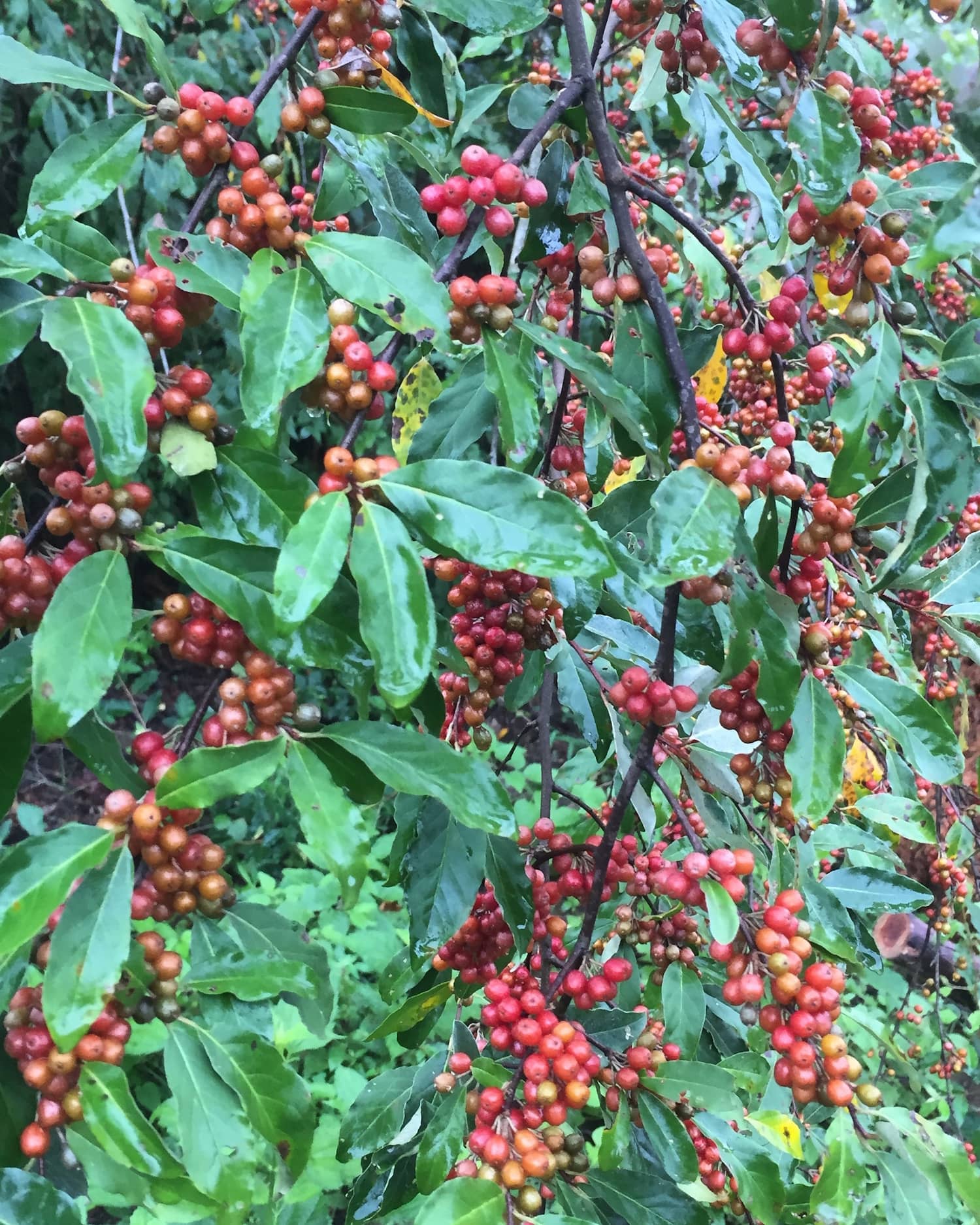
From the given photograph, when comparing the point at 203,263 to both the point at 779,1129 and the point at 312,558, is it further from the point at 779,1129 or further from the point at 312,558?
the point at 779,1129

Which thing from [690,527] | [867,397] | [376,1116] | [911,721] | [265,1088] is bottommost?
[376,1116]

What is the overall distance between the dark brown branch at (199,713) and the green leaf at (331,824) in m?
0.10

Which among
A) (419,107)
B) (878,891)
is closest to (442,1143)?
(878,891)

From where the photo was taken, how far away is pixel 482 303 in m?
0.75

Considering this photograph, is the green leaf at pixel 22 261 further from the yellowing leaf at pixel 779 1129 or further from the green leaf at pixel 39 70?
the yellowing leaf at pixel 779 1129

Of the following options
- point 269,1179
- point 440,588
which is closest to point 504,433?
point 269,1179

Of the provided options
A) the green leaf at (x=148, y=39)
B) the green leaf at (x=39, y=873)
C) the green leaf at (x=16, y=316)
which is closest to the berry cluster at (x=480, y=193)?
the green leaf at (x=148, y=39)

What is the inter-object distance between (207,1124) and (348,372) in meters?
0.58

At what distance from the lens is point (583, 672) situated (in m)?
1.30

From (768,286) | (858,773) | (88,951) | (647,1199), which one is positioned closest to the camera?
(88,951)

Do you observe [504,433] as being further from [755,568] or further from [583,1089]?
[583,1089]

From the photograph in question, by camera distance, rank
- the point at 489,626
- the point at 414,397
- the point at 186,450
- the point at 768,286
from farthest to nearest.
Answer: the point at 768,286 → the point at 414,397 → the point at 489,626 → the point at 186,450

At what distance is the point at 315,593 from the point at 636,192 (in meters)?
0.55

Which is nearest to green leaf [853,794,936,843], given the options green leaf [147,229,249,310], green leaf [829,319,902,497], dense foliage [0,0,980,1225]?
dense foliage [0,0,980,1225]
